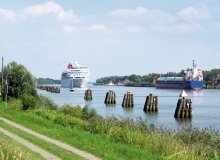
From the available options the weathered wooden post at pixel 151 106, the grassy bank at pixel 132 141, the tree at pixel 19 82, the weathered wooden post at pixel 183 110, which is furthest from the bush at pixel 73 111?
the weathered wooden post at pixel 151 106

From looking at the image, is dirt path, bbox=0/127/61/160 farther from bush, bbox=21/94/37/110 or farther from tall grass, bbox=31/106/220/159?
bush, bbox=21/94/37/110

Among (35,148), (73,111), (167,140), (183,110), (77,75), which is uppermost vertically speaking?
(77,75)

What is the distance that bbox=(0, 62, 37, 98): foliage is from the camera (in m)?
59.3

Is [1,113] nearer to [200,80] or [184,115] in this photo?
[184,115]

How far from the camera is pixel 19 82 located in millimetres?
59500

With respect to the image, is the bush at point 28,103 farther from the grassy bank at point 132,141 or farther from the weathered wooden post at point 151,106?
the weathered wooden post at point 151,106

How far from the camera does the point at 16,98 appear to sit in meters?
59.4

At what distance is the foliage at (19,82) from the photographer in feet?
194

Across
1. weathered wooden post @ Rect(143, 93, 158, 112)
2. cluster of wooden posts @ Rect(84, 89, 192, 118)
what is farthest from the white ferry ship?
weathered wooden post @ Rect(143, 93, 158, 112)

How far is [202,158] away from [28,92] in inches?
1630

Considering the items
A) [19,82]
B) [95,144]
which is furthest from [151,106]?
[95,144]

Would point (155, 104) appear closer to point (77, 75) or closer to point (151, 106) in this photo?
point (151, 106)

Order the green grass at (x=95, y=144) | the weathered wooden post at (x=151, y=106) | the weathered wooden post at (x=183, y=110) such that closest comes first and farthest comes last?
1. the green grass at (x=95, y=144)
2. the weathered wooden post at (x=183, y=110)
3. the weathered wooden post at (x=151, y=106)

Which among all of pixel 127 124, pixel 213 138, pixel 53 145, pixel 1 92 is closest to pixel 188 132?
pixel 213 138
